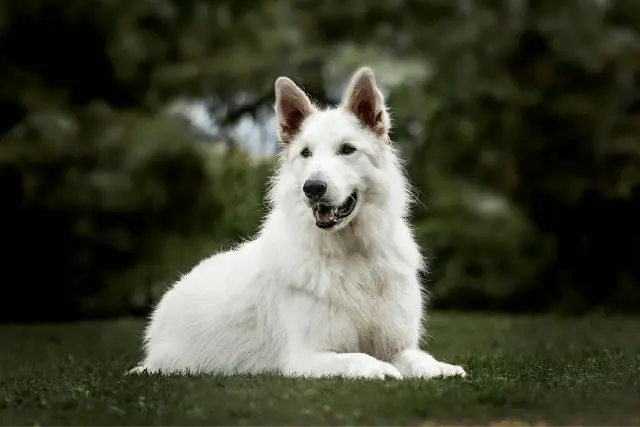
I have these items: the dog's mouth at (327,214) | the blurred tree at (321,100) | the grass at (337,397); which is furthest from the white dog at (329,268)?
the blurred tree at (321,100)

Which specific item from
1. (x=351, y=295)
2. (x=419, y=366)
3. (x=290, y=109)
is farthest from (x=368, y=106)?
(x=419, y=366)

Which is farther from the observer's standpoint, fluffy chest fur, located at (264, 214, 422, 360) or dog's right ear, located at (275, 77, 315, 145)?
dog's right ear, located at (275, 77, 315, 145)

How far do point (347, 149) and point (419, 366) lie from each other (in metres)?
1.38

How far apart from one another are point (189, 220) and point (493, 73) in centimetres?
648

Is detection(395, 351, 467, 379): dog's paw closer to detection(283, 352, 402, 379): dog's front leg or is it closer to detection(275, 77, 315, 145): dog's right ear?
detection(283, 352, 402, 379): dog's front leg

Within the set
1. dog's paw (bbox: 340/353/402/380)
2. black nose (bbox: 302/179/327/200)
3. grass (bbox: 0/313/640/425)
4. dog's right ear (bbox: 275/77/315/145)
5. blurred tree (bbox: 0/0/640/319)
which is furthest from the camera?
blurred tree (bbox: 0/0/640/319)

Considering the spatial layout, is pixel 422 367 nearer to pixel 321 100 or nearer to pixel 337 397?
pixel 337 397

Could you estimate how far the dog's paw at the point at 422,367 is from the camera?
576cm

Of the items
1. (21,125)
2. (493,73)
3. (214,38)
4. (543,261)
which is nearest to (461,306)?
(543,261)

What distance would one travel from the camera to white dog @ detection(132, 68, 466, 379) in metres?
5.85

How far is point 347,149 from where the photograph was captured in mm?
5941

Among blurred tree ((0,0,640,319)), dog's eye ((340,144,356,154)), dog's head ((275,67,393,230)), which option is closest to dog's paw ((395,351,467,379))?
dog's head ((275,67,393,230))

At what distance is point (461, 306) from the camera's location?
1762cm

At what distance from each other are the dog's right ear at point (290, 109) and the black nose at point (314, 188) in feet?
2.46
